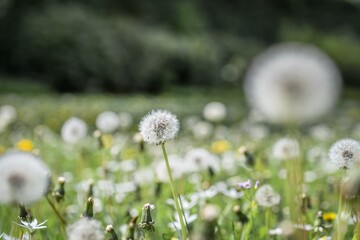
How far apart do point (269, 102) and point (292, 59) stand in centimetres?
10

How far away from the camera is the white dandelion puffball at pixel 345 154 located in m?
1.02

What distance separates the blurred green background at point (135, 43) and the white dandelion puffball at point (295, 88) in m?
12.0

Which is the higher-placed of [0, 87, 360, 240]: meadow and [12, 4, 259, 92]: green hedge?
[12, 4, 259, 92]: green hedge

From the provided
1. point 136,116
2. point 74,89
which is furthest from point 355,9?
point 136,116

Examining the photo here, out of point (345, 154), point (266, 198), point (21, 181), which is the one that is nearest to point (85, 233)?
point (21, 181)

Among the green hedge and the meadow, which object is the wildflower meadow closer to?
the meadow

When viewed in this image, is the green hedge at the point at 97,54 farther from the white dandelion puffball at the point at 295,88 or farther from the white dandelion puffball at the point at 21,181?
the white dandelion puffball at the point at 295,88

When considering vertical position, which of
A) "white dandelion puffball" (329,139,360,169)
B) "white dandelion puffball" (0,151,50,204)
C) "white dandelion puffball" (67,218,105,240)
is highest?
"white dandelion puffball" (0,151,50,204)

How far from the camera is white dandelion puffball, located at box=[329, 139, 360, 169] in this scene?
40.3 inches

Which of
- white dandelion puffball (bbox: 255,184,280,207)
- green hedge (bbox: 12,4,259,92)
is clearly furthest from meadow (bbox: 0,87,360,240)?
green hedge (bbox: 12,4,259,92)

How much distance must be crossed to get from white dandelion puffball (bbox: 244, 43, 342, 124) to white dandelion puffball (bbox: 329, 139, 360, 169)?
0.31 m

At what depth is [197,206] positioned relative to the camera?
1.79 m

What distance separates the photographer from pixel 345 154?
1.04 m

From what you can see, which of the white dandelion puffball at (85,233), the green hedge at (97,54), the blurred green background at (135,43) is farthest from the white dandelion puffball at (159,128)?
the green hedge at (97,54)
